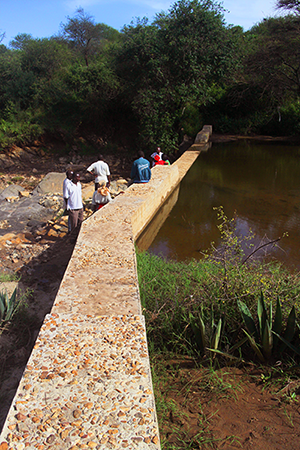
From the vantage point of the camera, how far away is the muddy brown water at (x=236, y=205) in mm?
7410

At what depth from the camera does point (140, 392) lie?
2.68 m

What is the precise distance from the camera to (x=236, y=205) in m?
9.90

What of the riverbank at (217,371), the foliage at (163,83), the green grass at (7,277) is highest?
the foliage at (163,83)

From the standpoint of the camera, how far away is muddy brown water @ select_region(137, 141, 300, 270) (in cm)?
741

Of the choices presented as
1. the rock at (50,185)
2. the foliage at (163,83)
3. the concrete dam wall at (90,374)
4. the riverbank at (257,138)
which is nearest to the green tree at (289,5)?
the foliage at (163,83)

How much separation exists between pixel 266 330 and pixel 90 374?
1842mm

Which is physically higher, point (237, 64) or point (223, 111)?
point (237, 64)

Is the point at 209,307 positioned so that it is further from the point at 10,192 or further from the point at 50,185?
the point at 10,192

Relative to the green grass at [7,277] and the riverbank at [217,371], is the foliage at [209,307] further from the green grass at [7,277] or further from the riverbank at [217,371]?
the green grass at [7,277]

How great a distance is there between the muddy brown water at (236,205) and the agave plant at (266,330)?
1156mm

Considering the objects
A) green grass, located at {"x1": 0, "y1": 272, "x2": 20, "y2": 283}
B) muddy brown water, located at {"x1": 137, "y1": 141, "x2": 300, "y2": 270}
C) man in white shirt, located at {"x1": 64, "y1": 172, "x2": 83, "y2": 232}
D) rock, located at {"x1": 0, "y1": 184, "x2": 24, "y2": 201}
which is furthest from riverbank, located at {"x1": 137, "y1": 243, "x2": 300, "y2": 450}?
rock, located at {"x1": 0, "y1": 184, "x2": 24, "y2": 201}

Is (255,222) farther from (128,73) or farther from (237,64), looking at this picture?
(128,73)

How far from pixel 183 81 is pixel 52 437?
57.7 ft

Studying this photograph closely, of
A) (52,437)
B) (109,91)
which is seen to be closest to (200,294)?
(52,437)
